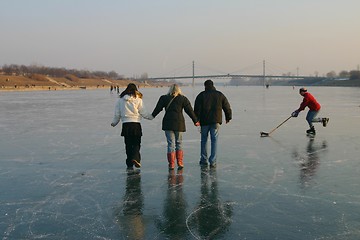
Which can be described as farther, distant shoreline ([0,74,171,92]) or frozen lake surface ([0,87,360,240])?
distant shoreline ([0,74,171,92])

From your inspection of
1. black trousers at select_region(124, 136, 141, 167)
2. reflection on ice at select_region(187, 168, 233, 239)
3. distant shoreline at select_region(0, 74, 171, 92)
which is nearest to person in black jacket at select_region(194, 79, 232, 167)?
black trousers at select_region(124, 136, 141, 167)

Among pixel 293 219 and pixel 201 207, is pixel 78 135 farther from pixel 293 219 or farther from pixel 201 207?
pixel 293 219

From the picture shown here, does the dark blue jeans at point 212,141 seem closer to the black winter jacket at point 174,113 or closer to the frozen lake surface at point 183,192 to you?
the frozen lake surface at point 183,192

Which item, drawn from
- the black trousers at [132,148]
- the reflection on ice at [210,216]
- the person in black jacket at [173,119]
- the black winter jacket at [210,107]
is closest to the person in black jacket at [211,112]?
the black winter jacket at [210,107]

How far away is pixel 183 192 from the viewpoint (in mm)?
5035

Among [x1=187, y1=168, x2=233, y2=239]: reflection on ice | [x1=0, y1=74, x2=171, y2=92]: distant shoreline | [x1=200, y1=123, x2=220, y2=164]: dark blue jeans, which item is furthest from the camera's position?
[x1=0, y1=74, x2=171, y2=92]: distant shoreline

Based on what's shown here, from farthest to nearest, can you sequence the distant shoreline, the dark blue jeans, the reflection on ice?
1. the distant shoreline
2. the dark blue jeans
3. the reflection on ice

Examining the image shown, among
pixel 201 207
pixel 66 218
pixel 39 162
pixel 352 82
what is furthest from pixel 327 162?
pixel 352 82

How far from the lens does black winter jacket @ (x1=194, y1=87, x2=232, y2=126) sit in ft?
21.8

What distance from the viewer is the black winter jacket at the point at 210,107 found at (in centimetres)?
664

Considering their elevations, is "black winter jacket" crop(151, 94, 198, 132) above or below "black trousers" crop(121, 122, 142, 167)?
above

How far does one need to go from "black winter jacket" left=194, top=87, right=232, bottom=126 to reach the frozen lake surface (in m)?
0.84

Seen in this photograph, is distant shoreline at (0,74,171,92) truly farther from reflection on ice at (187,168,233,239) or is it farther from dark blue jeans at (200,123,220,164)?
reflection on ice at (187,168,233,239)

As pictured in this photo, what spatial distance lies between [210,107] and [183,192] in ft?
6.78
